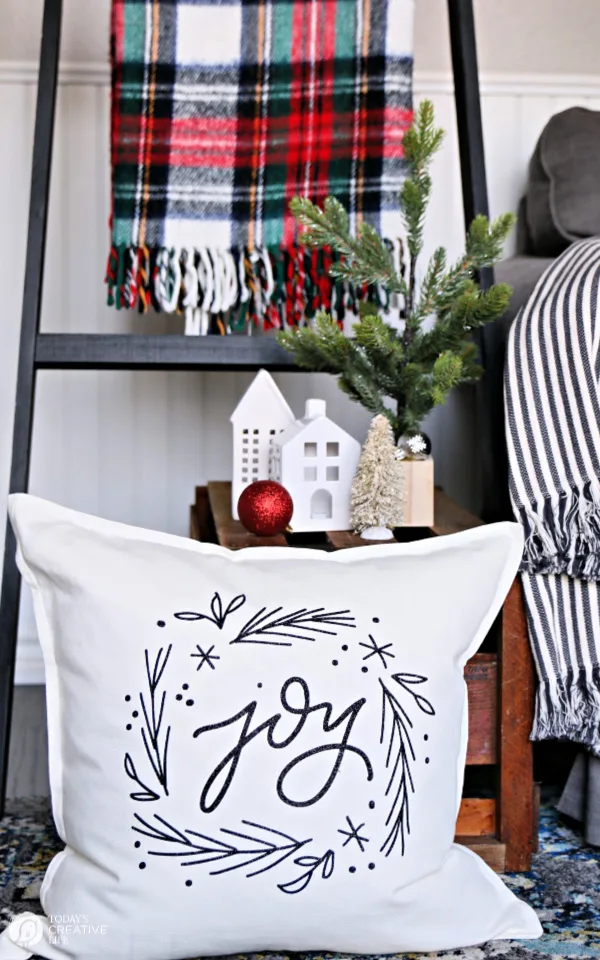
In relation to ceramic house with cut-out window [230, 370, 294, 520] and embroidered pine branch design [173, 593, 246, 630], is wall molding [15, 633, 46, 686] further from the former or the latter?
embroidered pine branch design [173, 593, 246, 630]

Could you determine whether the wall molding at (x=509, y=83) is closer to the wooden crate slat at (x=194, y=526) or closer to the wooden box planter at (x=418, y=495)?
the wooden crate slat at (x=194, y=526)

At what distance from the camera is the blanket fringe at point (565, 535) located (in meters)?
A: 1.01

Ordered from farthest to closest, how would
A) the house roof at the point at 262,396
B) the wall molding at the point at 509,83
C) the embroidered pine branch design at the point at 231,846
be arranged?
1. the wall molding at the point at 509,83
2. the house roof at the point at 262,396
3. the embroidered pine branch design at the point at 231,846

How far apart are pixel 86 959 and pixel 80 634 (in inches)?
10.4

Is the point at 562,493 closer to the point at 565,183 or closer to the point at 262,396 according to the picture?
the point at 262,396

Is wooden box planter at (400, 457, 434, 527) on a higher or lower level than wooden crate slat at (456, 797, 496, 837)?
higher

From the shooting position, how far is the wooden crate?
1043 millimetres

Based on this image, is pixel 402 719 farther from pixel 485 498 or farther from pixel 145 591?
→ pixel 485 498

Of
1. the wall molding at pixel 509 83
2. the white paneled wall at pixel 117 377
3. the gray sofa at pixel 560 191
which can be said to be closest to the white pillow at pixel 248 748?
the gray sofa at pixel 560 191

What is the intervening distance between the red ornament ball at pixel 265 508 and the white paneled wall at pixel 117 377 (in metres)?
0.67

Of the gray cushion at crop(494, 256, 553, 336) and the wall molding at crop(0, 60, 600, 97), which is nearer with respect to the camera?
the gray cushion at crop(494, 256, 553, 336)

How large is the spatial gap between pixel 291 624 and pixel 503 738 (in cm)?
33

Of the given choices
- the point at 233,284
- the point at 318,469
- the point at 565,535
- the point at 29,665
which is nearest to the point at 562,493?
the point at 565,535

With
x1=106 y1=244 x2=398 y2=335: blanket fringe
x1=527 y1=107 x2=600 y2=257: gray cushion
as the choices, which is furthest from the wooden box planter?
x1=527 y1=107 x2=600 y2=257: gray cushion
